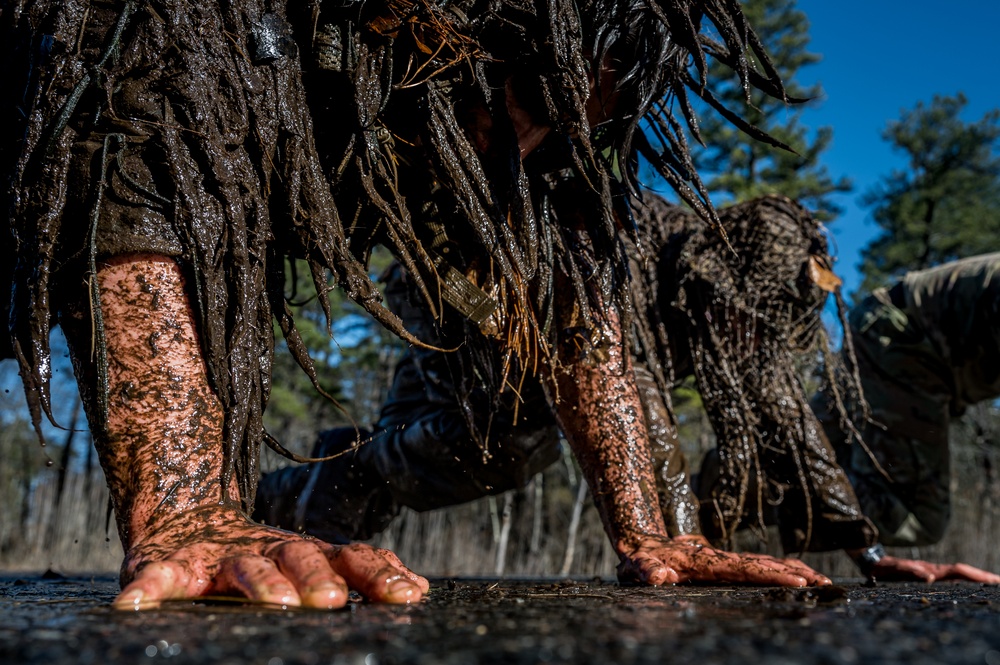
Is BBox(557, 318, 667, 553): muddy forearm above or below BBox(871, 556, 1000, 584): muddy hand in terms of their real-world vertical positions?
above

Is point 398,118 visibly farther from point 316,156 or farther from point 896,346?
point 896,346

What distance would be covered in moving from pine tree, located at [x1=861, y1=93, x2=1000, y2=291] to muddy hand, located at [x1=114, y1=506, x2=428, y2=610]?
22.1m

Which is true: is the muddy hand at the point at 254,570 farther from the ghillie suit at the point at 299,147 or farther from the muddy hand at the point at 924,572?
the muddy hand at the point at 924,572

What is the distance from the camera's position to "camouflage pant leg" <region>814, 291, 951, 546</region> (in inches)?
199

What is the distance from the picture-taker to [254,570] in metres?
1.25

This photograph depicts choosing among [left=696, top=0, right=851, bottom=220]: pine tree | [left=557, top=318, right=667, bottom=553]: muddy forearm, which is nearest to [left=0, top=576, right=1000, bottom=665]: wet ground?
[left=557, top=318, right=667, bottom=553]: muddy forearm

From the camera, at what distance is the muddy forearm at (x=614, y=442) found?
239 cm

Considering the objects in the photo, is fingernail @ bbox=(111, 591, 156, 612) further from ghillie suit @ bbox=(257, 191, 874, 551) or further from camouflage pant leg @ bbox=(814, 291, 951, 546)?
camouflage pant leg @ bbox=(814, 291, 951, 546)

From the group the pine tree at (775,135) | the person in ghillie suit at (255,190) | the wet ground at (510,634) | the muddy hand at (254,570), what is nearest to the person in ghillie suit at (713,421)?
the person in ghillie suit at (255,190)

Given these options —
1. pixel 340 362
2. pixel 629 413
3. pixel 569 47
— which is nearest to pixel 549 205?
pixel 569 47

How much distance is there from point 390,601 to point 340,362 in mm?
12052

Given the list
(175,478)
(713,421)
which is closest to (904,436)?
(713,421)

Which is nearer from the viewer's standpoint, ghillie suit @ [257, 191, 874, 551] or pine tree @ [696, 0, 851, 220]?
ghillie suit @ [257, 191, 874, 551]

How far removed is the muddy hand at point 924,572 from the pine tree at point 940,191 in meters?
19.0
